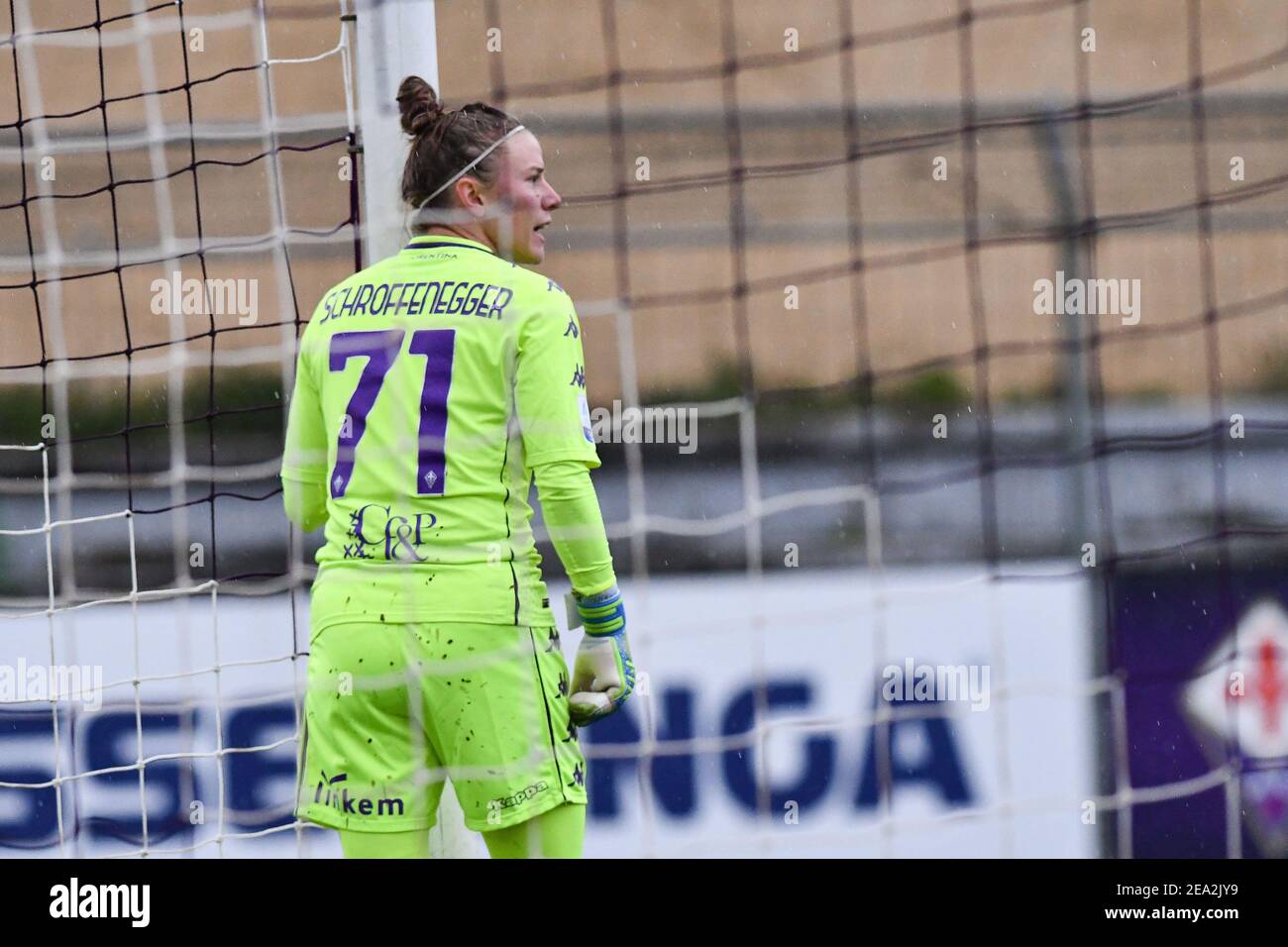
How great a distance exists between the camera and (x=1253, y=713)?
12.1 feet

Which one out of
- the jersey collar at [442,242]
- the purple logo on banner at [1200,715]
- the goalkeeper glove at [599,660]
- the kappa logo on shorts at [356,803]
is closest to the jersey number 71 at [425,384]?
the jersey collar at [442,242]

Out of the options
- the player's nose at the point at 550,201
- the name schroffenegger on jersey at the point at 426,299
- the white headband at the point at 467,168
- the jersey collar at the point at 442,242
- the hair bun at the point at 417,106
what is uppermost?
the hair bun at the point at 417,106

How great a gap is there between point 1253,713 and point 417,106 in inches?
108

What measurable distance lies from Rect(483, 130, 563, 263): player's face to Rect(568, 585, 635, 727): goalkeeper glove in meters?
0.42

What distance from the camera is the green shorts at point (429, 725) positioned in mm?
1691

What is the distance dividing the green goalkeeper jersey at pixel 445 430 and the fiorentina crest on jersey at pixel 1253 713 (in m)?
2.52

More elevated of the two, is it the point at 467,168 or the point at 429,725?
the point at 467,168

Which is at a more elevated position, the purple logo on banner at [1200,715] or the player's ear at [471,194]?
the player's ear at [471,194]

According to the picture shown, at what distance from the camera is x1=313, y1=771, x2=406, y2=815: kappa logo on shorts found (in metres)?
1.73

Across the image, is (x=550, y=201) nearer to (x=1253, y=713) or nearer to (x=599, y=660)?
(x=599, y=660)

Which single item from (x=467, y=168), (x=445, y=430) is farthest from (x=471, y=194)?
(x=445, y=430)

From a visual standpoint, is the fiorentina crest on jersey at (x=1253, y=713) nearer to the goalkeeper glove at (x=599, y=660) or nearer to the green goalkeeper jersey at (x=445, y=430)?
the goalkeeper glove at (x=599, y=660)
